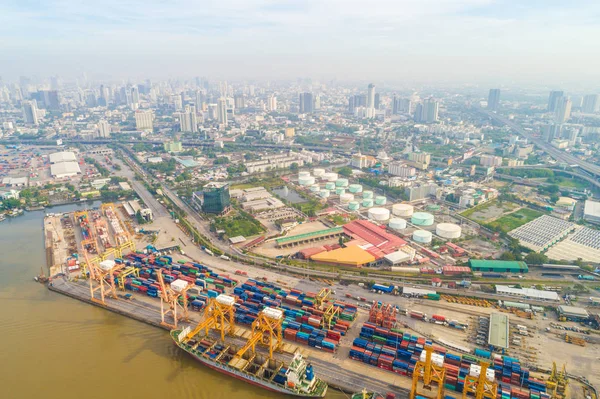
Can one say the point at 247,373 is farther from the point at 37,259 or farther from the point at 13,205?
the point at 13,205

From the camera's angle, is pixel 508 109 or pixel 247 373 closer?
pixel 247 373

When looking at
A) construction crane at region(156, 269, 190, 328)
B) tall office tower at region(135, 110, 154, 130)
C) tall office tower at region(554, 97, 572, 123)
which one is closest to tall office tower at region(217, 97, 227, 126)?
tall office tower at region(135, 110, 154, 130)

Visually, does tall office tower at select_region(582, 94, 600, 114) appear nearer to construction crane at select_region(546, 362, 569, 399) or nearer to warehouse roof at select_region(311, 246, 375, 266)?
warehouse roof at select_region(311, 246, 375, 266)

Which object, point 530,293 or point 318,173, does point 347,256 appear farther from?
point 318,173

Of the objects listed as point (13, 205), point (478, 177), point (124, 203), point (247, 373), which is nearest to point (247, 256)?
point (247, 373)

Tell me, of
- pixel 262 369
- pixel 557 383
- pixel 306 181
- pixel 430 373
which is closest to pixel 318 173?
pixel 306 181

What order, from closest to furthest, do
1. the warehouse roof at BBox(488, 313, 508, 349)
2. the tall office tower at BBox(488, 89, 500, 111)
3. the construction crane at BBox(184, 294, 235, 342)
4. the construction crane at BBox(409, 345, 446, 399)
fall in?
the construction crane at BBox(409, 345, 446, 399), the warehouse roof at BBox(488, 313, 508, 349), the construction crane at BBox(184, 294, 235, 342), the tall office tower at BBox(488, 89, 500, 111)
